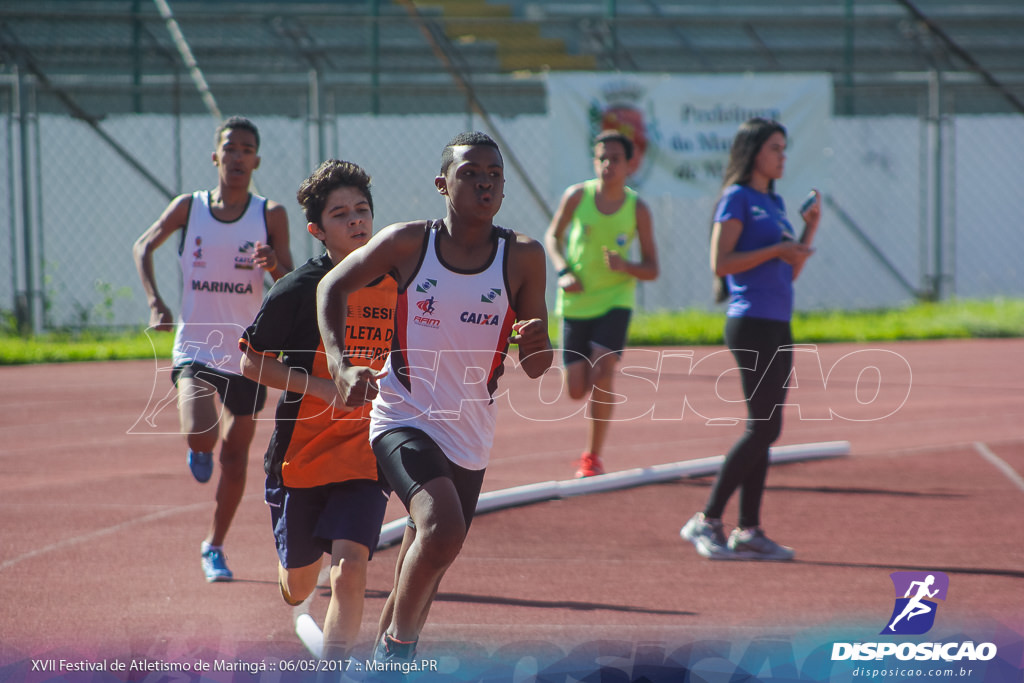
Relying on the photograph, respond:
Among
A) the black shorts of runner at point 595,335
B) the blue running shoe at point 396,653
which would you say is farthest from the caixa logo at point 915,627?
the black shorts of runner at point 595,335

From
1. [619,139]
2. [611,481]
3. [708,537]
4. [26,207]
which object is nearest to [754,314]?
[708,537]

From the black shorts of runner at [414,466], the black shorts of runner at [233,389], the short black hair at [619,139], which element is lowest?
the black shorts of runner at [414,466]

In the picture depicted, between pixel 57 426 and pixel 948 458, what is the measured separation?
7.00 meters

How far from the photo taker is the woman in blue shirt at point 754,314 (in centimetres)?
585

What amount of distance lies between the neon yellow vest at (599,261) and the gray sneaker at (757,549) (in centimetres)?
231

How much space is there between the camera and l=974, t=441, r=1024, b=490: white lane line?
7548mm

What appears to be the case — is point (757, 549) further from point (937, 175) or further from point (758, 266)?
point (937, 175)

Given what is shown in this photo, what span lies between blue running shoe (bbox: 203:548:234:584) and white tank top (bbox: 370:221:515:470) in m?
1.87

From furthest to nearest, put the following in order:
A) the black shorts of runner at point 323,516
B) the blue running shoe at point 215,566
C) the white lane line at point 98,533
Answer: the white lane line at point 98,533
the blue running shoe at point 215,566
the black shorts of runner at point 323,516

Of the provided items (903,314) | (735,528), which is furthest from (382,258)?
(903,314)

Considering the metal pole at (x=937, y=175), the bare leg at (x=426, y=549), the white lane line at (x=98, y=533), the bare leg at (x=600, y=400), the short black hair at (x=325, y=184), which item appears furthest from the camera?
the metal pole at (x=937, y=175)

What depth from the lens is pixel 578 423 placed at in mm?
9969

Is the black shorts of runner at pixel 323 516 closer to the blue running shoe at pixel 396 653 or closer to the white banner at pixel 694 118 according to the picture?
the blue running shoe at pixel 396 653

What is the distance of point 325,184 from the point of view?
4336 millimetres
